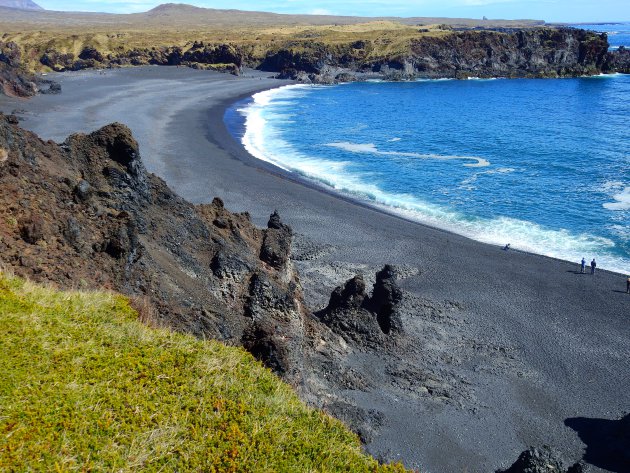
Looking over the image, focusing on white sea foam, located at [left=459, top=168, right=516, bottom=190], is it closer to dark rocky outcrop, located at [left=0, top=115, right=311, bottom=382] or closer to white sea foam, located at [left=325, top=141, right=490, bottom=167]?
white sea foam, located at [left=325, top=141, right=490, bottom=167]

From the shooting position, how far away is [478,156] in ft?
204

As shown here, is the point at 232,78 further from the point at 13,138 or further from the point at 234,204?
the point at 13,138

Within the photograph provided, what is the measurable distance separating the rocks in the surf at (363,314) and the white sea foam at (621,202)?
2892 centimetres

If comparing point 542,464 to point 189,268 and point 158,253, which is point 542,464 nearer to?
point 189,268

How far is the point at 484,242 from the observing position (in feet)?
124

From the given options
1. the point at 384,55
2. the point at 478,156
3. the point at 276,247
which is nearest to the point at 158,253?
the point at 276,247

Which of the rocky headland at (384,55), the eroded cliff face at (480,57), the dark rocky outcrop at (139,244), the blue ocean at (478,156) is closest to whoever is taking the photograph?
the dark rocky outcrop at (139,244)

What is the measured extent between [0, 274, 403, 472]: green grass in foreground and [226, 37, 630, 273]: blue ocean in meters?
30.1

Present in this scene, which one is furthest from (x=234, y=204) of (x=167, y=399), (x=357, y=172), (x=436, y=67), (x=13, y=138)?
(x=436, y=67)

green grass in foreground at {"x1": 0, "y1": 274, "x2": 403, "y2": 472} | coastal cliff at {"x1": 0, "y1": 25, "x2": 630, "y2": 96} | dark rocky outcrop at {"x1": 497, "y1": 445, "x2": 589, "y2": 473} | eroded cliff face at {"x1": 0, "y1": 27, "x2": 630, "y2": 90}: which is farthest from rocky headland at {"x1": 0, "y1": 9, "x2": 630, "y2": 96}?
green grass in foreground at {"x1": 0, "y1": 274, "x2": 403, "y2": 472}

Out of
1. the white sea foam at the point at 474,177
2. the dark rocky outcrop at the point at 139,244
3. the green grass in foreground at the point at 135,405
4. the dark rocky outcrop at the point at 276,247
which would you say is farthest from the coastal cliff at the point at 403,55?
the green grass in foreground at the point at 135,405

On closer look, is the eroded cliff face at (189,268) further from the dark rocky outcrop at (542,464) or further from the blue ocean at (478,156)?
the blue ocean at (478,156)

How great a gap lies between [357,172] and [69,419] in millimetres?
48066

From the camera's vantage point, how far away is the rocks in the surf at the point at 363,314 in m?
22.4
